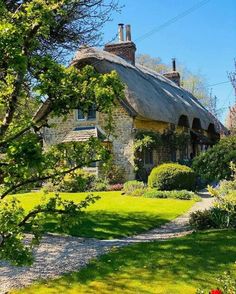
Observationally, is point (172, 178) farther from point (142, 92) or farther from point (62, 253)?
point (62, 253)

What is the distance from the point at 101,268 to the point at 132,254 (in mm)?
1082

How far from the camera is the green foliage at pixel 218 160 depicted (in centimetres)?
1301

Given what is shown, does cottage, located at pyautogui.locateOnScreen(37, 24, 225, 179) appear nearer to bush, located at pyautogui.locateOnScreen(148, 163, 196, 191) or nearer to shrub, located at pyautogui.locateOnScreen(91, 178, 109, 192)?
shrub, located at pyautogui.locateOnScreen(91, 178, 109, 192)

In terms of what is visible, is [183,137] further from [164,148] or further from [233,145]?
[233,145]

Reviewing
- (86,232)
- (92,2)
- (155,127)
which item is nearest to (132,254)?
(86,232)

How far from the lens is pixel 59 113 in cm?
477

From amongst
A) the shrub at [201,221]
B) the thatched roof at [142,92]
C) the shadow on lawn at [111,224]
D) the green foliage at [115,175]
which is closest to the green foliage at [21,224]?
the shadow on lawn at [111,224]

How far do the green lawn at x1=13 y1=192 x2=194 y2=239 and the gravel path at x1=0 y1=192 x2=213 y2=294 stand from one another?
0.40 metres

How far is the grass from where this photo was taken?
22.6ft

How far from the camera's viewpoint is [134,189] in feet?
67.6

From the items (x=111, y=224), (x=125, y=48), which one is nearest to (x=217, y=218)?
(x=111, y=224)

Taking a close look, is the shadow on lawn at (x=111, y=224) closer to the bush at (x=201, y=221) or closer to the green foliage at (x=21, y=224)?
the bush at (x=201, y=221)

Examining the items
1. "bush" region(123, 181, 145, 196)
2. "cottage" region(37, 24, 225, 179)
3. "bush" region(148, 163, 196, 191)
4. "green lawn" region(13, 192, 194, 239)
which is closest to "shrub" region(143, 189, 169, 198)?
"bush" region(123, 181, 145, 196)

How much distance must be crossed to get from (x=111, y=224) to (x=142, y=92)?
13.4m
